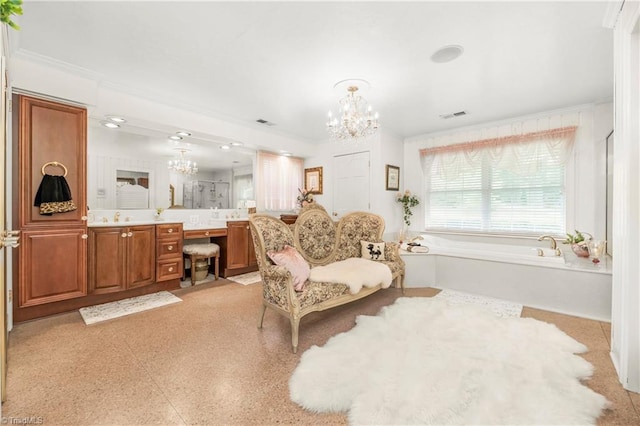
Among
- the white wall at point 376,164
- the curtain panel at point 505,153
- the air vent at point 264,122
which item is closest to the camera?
the curtain panel at point 505,153

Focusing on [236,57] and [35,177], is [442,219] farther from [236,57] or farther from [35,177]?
[35,177]

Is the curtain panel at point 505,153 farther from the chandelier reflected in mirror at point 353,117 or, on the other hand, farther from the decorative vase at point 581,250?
the chandelier reflected in mirror at point 353,117

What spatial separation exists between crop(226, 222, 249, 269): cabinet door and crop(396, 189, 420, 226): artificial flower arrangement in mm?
2859

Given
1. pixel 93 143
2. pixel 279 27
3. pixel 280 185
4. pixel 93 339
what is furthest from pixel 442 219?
pixel 93 143

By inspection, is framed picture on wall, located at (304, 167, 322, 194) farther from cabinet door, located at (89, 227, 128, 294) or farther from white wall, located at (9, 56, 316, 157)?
cabinet door, located at (89, 227, 128, 294)

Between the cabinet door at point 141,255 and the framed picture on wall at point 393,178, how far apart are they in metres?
3.71

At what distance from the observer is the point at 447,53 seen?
2457 millimetres

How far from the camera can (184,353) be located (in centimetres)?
211

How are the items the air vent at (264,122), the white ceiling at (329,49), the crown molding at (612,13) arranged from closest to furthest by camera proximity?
1. the crown molding at (612,13)
2. the white ceiling at (329,49)
3. the air vent at (264,122)

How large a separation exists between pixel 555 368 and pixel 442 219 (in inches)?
130

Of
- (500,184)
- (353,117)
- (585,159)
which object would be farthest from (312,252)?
(585,159)

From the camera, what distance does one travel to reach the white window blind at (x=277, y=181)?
16.5ft

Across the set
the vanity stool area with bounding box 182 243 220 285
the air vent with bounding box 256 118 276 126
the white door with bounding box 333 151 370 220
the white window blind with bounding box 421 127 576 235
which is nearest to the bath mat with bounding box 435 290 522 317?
the white window blind with bounding box 421 127 576 235

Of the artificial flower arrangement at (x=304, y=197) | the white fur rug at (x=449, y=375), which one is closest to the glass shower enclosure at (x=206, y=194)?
the artificial flower arrangement at (x=304, y=197)
